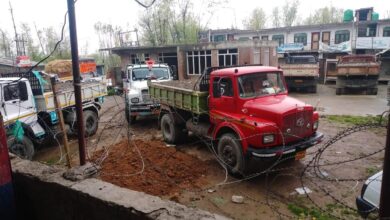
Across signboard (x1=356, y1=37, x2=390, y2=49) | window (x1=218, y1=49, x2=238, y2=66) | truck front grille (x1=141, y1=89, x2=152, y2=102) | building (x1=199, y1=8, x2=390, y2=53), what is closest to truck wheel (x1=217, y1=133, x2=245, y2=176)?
truck front grille (x1=141, y1=89, x2=152, y2=102)

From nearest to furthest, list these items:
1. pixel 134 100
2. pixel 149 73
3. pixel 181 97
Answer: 1. pixel 181 97
2. pixel 134 100
3. pixel 149 73

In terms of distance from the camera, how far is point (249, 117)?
6.12 metres

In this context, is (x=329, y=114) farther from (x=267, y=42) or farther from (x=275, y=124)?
(x=267, y=42)

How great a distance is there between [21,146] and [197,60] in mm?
18021

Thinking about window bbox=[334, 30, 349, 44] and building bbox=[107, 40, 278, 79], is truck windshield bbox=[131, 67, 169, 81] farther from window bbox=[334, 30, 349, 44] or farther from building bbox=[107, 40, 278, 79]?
window bbox=[334, 30, 349, 44]

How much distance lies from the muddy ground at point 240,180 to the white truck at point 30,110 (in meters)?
0.75

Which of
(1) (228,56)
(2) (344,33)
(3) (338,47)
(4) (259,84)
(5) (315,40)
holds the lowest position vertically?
(4) (259,84)

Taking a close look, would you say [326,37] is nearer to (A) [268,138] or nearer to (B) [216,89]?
(B) [216,89]

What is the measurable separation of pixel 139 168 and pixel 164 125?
2645mm

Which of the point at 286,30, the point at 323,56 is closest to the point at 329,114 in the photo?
the point at 323,56

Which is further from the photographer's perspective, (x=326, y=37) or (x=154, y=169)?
(x=326, y=37)

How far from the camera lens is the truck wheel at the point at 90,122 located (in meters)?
10.2

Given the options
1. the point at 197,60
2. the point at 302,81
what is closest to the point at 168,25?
the point at 197,60

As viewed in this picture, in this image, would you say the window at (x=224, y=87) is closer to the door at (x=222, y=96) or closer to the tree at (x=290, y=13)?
the door at (x=222, y=96)
